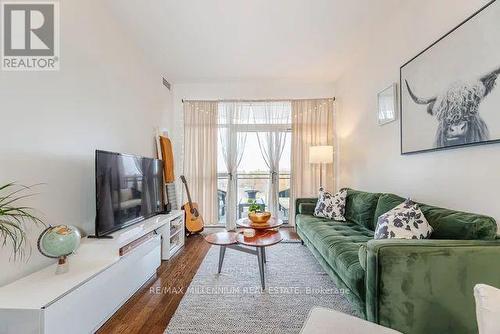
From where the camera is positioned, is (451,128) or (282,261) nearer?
(451,128)

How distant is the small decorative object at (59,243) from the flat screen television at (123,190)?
0.37 meters

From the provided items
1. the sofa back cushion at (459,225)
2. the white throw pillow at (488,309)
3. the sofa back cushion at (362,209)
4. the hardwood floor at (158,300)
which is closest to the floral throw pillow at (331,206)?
the sofa back cushion at (362,209)

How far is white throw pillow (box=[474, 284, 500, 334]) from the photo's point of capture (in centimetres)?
73

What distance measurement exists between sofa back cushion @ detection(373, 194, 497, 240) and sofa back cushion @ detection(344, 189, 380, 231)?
681 mm

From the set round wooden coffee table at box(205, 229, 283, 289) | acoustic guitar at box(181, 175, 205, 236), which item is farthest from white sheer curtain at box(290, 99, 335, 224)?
round wooden coffee table at box(205, 229, 283, 289)

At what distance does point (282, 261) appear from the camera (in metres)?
2.95

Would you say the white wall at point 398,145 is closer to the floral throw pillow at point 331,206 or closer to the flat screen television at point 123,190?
the floral throw pillow at point 331,206

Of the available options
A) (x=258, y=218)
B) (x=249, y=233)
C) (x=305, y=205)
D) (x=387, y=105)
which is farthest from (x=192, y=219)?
(x=387, y=105)

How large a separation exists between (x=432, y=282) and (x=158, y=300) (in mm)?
2036

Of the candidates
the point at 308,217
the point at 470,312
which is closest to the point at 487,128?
the point at 470,312

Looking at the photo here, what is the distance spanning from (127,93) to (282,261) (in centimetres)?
283

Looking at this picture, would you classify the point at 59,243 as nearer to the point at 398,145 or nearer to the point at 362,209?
the point at 362,209

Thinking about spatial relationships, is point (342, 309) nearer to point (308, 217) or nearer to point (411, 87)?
point (308, 217)

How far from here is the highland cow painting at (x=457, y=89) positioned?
5.15ft
